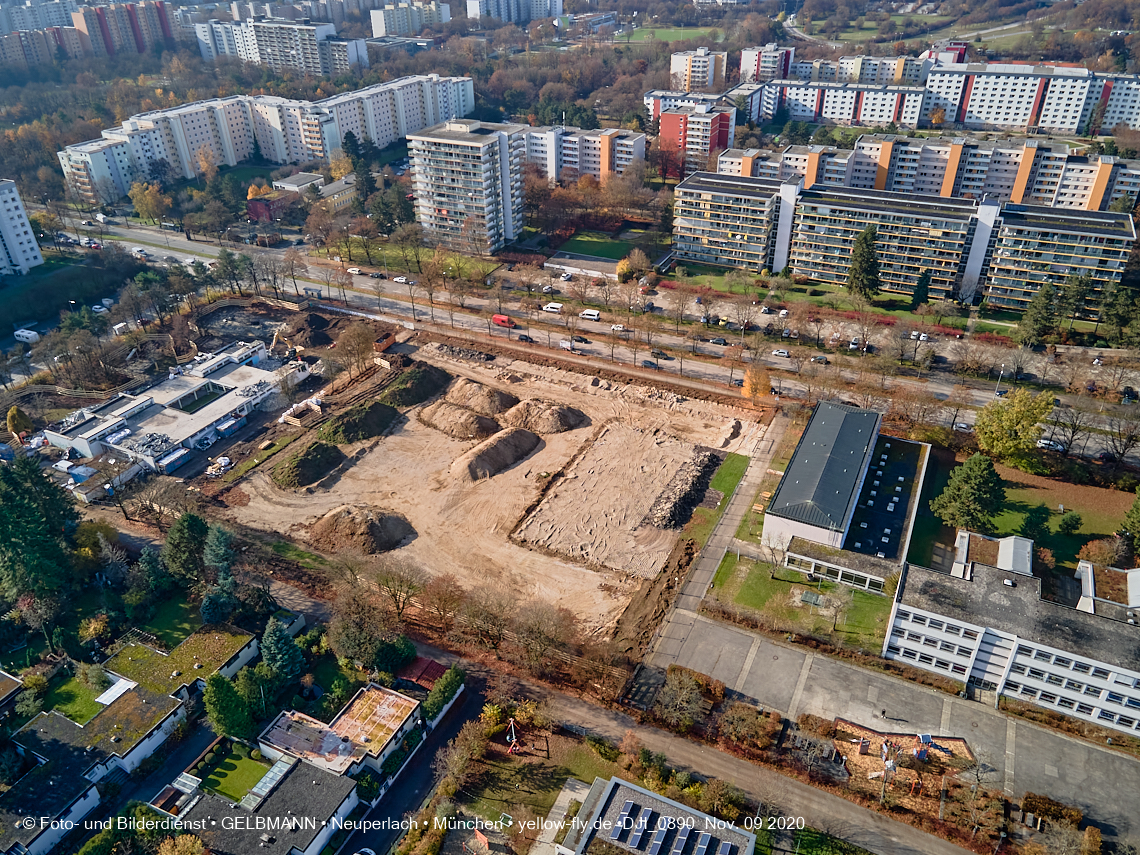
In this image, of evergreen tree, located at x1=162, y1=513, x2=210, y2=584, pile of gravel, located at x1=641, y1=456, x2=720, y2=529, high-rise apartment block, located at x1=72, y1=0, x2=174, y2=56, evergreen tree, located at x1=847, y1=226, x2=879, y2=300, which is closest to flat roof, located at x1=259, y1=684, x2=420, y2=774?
evergreen tree, located at x1=162, y1=513, x2=210, y2=584

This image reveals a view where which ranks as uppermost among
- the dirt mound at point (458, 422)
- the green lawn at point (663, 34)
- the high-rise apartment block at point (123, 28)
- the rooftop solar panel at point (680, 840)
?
the high-rise apartment block at point (123, 28)

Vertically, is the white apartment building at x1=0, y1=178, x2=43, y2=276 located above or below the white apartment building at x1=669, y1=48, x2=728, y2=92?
below

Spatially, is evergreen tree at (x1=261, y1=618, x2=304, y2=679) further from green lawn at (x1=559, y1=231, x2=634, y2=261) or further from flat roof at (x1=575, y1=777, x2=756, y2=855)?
green lawn at (x1=559, y1=231, x2=634, y2=261)

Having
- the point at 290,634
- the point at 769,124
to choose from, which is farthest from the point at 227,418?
the point at 769,124

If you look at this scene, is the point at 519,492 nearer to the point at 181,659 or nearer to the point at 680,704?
the point at 680,704

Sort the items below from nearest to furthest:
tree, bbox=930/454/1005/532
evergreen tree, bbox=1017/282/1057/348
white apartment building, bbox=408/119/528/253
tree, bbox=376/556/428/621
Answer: tree, bbox=376/556/428/621 < tree, bbox=930/454/1005/532 < evergreen tree, bbox=1017/282/1057/348 < white apartment building, bbox=408/119/528/253

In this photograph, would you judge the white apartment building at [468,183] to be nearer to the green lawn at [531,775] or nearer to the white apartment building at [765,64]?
the green lawn at [531,775]

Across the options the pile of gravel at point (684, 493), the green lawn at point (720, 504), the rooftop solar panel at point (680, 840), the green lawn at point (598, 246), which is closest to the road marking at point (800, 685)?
the rooftop solar panel at point (680, 840)
